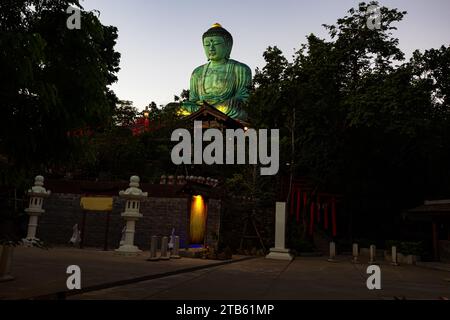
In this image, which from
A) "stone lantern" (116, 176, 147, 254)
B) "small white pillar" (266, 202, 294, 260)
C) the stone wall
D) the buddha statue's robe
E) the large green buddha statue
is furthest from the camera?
the large green buddha statue

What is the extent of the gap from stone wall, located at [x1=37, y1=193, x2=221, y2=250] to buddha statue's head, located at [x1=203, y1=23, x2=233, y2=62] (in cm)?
2528

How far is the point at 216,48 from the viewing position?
4075cm

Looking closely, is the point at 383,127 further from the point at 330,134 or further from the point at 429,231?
the point at 429,231

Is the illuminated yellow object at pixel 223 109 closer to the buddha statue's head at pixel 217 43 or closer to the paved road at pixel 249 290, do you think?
the buddha statue's head at pixel 217 43

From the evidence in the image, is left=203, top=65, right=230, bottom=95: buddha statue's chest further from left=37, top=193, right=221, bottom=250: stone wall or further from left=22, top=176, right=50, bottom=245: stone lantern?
left=22, top=176, right=50, bottom=245: stone lantern

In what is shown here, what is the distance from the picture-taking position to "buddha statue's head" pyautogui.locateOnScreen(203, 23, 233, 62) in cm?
4069

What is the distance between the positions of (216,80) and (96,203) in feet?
80.5

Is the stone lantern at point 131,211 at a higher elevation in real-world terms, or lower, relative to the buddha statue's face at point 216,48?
lower

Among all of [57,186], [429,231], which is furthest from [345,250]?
[57,186]

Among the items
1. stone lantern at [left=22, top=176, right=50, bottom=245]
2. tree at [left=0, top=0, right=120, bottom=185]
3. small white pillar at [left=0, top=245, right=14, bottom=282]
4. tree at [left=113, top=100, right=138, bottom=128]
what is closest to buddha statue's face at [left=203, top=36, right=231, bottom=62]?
tree at [left=113, top=100, right=138, bottom=128]

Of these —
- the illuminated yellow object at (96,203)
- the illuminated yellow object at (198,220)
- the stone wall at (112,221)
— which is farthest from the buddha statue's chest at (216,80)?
the illuminated yellow object at (96,203)

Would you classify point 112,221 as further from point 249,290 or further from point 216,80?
point 216,80

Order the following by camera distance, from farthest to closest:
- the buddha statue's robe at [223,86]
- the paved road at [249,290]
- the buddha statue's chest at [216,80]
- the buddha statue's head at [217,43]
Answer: the buddha statue's head at [217,43]
the buddha statue's chest at [216,80]
the buddha statue's robe at [223,86]
the paved road at [249,290]

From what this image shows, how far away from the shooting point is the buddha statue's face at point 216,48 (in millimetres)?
40688
